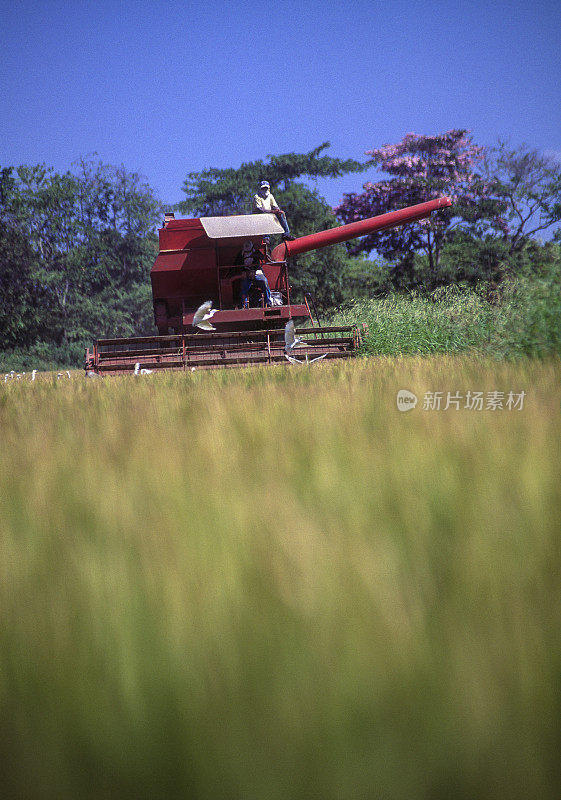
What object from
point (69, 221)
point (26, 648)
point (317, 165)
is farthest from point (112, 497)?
point (69, 221)

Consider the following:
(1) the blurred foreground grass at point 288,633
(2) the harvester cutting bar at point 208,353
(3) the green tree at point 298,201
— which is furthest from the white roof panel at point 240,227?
(3) the green tree at point 298,201

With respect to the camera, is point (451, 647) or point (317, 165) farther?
point (317, 165)

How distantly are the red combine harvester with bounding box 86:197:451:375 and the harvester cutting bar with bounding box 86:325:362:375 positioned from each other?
0.6 inches

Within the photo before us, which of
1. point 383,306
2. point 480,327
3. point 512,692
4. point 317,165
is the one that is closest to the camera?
point 512,692

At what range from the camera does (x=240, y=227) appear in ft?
38.6

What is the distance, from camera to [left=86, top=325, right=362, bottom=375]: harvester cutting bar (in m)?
10.4

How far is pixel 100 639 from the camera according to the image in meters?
0.84

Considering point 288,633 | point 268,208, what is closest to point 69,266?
point 268,208

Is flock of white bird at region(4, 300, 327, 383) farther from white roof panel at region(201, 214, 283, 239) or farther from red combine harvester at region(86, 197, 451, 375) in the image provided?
white roof panel at region(201, 214, 283, 239)

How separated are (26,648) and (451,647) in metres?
0.50

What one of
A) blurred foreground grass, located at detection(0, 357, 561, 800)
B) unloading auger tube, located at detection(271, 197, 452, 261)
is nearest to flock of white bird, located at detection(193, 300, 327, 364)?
unloading auger tube, located at detection(271, 197, 452, 261)

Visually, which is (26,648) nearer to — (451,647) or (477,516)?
(451,647)

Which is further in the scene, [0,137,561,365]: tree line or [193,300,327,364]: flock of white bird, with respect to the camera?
[0,137,561,365]: tree line

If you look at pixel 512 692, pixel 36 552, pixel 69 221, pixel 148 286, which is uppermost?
pixel 69 221
